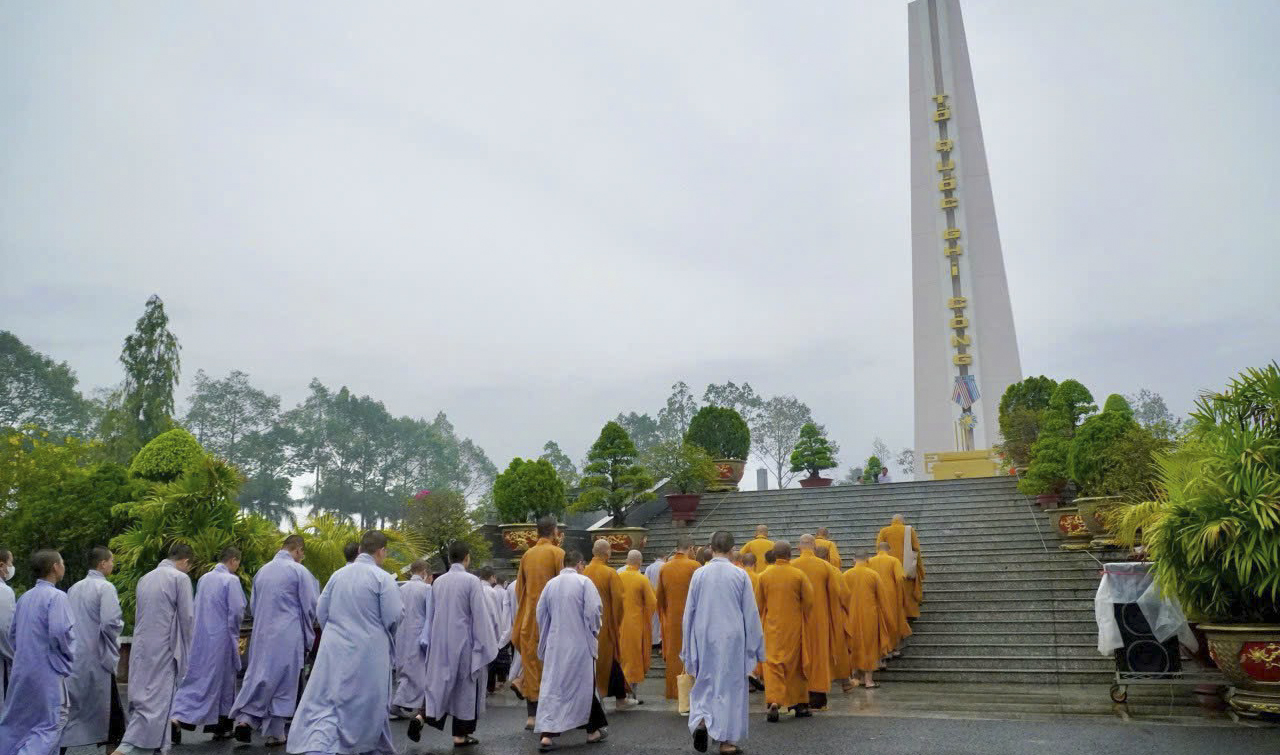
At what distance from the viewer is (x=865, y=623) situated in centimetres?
1014

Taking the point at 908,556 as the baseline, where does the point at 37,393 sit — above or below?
above

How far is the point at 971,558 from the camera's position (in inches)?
533

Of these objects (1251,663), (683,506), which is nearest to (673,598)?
(1251,663)

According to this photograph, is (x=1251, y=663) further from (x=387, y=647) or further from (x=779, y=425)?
(x=779, y=425)

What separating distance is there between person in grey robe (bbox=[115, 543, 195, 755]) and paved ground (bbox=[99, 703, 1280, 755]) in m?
0.70

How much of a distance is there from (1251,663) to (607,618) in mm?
5161

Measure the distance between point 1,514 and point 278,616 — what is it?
43.5 ft

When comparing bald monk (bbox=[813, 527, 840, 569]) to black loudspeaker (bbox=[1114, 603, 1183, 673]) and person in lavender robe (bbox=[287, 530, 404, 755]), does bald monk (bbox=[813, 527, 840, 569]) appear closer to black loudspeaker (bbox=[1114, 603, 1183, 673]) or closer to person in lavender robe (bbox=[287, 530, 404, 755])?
black loudspeaker (bbox=[1114, 603, 1183, 673])

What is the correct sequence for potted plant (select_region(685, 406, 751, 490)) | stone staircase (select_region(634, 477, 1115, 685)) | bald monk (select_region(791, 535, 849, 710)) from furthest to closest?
potted plant (select_region(685, 406, 751, 490)), stone staircase (select_region(634, 477, 1115, 685)), bald monk (select_region(791, 535, 849, 710))

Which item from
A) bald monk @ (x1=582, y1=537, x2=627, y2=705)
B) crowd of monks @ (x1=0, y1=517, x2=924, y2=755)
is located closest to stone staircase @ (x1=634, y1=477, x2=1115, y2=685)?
crowd of monks @ (x1=0, y1=517, x2=924, y2=755)

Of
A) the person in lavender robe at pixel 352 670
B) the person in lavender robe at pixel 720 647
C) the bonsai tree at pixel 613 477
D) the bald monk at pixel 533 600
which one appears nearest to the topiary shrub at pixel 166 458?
the bonsai tree at pixel 613 477

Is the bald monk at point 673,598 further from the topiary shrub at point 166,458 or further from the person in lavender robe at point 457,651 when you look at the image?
the topiary shrub at point 166,458

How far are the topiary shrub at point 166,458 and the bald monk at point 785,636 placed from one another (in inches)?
407

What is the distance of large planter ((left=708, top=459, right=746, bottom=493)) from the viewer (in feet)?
64.4
